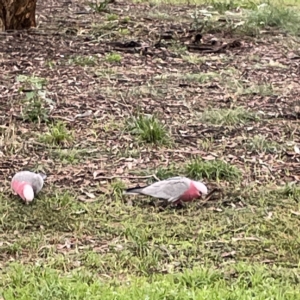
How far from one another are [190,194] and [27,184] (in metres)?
0.98

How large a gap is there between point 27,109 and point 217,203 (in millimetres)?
2176

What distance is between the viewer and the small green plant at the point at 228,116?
5688 millimetres

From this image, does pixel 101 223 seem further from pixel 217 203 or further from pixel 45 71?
pixel 45 71

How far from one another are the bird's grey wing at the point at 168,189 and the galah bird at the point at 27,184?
650 mm

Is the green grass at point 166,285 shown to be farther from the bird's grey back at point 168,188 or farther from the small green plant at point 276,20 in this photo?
the small green plant at point 276,20

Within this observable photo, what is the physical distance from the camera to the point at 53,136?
519 cm

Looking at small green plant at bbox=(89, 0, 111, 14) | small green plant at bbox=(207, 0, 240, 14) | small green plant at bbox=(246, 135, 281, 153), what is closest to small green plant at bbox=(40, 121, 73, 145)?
small green plant at bbox=(246, 135, 281, 153)

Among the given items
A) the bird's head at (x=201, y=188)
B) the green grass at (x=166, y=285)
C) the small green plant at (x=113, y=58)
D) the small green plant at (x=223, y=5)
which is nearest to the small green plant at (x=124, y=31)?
the small green plant at (x=113, y=58)

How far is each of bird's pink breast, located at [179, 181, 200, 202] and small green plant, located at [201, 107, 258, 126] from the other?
1.55 metres

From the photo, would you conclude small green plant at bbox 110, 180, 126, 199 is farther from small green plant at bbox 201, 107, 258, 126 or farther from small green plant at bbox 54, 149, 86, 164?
small green plant at bbox 201, 107, 258, 126

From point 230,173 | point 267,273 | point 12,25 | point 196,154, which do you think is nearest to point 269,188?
point 230,173

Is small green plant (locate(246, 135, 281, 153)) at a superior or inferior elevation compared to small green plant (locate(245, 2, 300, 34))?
superior

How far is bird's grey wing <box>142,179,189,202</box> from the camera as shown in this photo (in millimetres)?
4137

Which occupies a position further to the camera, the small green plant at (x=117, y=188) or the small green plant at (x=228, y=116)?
the small green plant at (x=228, y=116)
